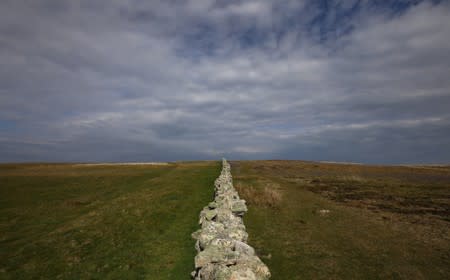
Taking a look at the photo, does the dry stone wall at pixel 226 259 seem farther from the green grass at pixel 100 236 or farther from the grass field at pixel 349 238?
the grass field at pixel 349 238

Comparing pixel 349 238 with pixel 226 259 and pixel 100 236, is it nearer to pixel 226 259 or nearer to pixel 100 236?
pixel 226 259

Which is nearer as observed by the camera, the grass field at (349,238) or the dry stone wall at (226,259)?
the dry stone wall at (226,259)

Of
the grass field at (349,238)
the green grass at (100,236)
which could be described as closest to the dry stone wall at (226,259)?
the green grass at (100,236)

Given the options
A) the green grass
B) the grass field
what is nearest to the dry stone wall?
the green grass

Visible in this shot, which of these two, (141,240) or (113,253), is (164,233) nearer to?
(141,240)

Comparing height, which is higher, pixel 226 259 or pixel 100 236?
pixel 226 259

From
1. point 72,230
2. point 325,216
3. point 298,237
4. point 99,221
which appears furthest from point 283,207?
point 72,230

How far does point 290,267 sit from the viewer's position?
12664 mm

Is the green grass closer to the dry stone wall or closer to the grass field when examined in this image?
the dry stone wall

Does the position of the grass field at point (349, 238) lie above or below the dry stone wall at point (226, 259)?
below

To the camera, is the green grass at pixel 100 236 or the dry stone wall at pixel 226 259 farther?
the green grass at pixel 100 236

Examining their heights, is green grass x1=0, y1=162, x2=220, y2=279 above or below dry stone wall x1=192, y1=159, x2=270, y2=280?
below

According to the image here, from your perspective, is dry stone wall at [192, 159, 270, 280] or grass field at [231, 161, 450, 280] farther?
grass field at [231, 161, 450, 280]

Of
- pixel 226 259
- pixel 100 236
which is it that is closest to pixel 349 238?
pixel 226 259
